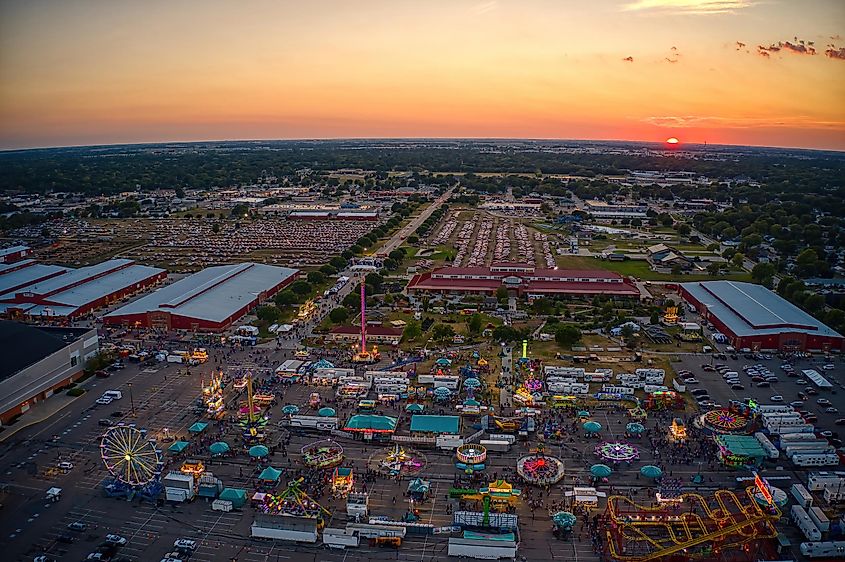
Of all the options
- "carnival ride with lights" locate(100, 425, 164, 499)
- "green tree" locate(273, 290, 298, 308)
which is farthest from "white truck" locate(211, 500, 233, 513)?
"green tree" locate(273, 290, 298, 308)

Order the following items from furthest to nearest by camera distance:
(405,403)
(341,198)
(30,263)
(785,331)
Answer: (341,198)
(30,263)
(785,331)
(405,403)

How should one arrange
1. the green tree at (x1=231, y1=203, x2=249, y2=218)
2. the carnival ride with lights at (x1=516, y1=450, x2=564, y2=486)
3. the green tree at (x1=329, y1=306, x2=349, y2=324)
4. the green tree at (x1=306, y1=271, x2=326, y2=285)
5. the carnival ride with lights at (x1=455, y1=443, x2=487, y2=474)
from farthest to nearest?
the green tree at (x1=231, y1=203, x2=249, y2=218)
the green tree at (x1=306, y1=271, x2=326, y2=285)
the green tree at (x1=329, y1=306, x2=349, y2=324)
the carnival ride with lights at (x1=455, y1=443, x2=487, y2=474)
the carnival ride with lights at (x1=516, y1=450, x2=564, y2=486)

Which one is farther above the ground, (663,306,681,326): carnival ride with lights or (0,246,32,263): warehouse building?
(0,246,32,263): warehouse building

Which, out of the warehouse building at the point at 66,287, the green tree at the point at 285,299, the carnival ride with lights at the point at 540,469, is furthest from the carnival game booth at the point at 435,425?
the warehouse building at the point at 66,287

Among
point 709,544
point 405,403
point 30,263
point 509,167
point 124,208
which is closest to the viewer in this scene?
point 709,544

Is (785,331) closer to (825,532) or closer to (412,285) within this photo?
(825,532)

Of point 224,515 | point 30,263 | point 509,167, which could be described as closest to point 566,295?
point 224,515

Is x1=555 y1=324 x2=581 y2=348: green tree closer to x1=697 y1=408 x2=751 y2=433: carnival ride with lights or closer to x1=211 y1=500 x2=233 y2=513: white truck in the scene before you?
x1=697 y1=408 x2=751 y2=433: carnival ride with lights

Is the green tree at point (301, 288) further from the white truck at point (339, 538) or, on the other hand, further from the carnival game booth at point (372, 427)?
the white truck at point (339, 538)
